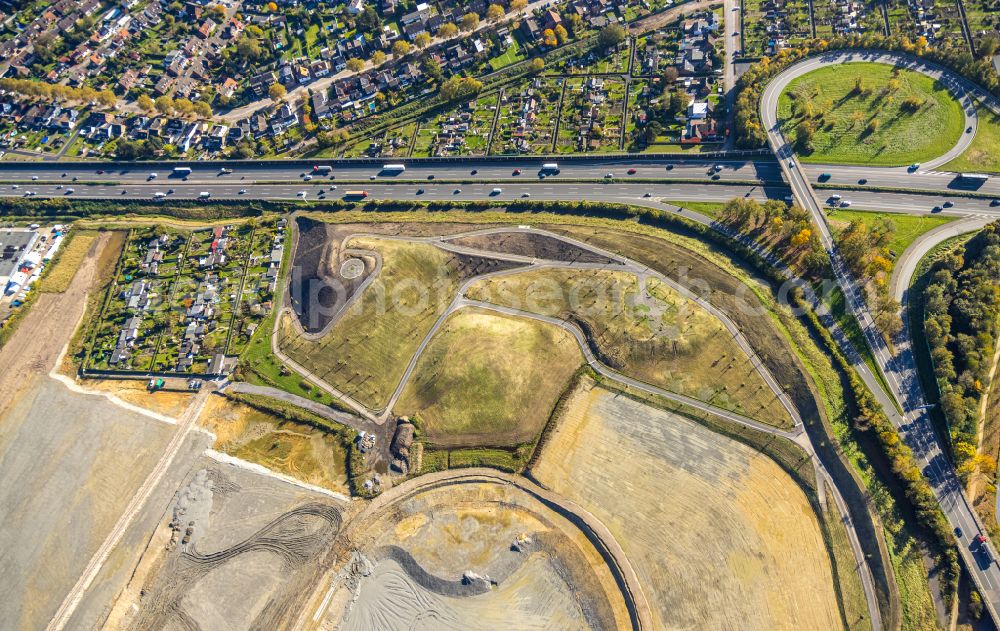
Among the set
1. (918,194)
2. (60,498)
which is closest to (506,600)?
(60,498)

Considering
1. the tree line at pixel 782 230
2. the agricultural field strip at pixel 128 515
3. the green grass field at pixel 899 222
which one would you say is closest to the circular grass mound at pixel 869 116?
the green grass field at pixel 899 222

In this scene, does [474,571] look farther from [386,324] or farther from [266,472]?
[386,324]

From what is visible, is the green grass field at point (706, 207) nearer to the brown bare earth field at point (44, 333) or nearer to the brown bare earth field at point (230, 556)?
the brown bare earth field at point (230, 556)

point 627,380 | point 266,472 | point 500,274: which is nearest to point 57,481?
point 266,472

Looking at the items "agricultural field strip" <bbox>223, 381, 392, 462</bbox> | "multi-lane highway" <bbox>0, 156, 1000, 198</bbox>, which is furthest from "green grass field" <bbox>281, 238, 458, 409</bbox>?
"multi-lane highway" <bbox>0, 156, 1000, 198</bbox>

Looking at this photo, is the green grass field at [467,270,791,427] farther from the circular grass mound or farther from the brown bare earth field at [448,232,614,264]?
the circular grass mound
